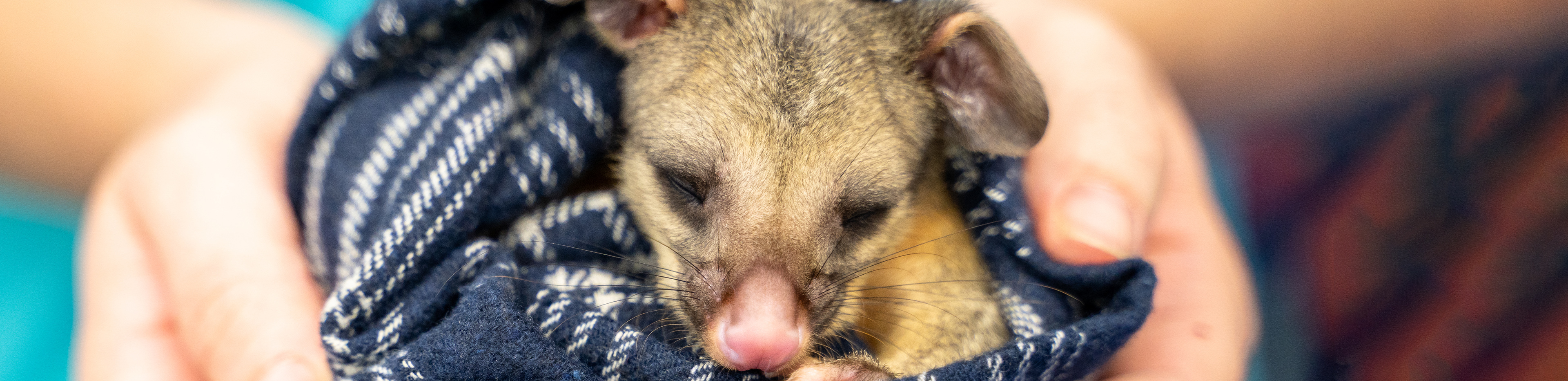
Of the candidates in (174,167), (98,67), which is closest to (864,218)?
(174,167)

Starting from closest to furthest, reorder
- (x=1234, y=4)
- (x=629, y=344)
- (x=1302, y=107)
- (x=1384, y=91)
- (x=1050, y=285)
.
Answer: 1. (x=629, y=344)
2. (x=1384, y=91)
3. (x=1050, y=285)
4. (x=1302, y=107)
5. (x=1234, y=4)

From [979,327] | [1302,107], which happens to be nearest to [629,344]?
[979,327]

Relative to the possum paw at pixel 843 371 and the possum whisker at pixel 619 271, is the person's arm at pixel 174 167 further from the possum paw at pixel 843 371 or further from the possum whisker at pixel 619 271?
the possum paw at pixel 843 371

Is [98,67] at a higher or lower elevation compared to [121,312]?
higher

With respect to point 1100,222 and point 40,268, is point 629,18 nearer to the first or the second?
point 1100,222

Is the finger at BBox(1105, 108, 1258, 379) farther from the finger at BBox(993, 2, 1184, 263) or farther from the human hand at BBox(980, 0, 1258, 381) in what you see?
the finger at BBox(993, 2, 1184, 263)

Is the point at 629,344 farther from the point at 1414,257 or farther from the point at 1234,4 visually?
the point at 1234,4
